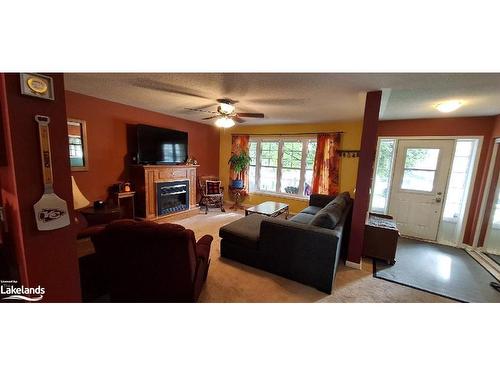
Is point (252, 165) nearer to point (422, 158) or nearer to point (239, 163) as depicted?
point (239, 163)

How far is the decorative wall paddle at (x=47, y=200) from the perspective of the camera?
3.07ft

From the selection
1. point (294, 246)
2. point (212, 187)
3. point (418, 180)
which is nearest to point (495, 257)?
point (418, 180)

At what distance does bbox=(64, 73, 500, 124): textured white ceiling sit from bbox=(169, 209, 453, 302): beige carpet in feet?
7.04

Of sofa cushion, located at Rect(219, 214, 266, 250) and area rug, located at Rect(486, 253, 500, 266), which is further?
area rug, located at Rect(486, 253, 500, 266)

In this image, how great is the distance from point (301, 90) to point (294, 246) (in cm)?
183

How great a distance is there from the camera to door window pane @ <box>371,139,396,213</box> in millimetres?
3805

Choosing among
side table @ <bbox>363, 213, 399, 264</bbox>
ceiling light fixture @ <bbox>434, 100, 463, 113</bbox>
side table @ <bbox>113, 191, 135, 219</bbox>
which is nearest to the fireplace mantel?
side table @ <bbox>113, 191, 135, 219</bbox>

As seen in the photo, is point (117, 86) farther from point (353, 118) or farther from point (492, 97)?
point (492, 97)

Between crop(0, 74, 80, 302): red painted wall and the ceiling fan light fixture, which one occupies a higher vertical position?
the ceiling fan light fixture

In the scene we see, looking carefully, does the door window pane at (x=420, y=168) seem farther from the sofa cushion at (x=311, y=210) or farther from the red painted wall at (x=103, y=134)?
the red painted wall at (x=103, y=134)

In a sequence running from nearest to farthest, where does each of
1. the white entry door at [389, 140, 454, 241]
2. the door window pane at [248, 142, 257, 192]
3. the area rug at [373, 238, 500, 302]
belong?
the area rug at [373, 238, 500, 302] < the white entry door at [389, 140, 454, 241] < the door window pane at [248, 142, 257, 192]

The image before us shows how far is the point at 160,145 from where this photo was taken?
12.7 feet

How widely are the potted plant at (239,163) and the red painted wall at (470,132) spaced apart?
3.32 metres

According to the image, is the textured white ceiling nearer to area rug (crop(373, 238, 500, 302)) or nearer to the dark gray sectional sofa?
the dark gray sectional sofa
